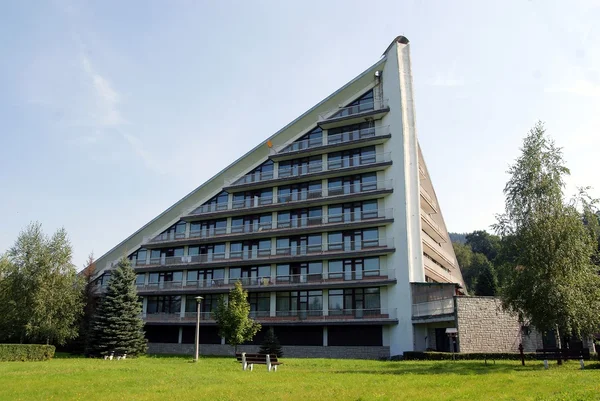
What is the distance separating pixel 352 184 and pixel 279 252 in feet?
29.5

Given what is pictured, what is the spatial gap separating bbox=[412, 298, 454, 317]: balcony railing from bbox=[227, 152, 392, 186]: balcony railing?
12.4 m

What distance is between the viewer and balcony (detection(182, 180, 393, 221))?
141 feet

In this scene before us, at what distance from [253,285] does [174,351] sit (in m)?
10.4

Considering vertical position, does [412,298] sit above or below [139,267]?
below

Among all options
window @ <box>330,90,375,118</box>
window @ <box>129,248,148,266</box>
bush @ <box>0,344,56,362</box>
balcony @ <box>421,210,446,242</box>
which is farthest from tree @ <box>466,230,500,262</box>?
bush @ <box>0,344,56,362</box>

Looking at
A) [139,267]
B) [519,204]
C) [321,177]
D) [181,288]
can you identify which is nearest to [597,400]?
[519,204]

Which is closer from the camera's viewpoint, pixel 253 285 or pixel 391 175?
pixel 391 175

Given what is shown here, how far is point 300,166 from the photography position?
4684 cm

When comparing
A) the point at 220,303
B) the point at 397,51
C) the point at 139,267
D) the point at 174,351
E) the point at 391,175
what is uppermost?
the point at 397,51

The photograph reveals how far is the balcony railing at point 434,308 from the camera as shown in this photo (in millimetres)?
35781

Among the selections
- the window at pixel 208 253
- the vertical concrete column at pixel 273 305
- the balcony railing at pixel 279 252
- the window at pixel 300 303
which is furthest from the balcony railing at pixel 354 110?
the vertical concrete column at pixel 273 305

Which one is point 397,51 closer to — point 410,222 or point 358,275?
point 410,222

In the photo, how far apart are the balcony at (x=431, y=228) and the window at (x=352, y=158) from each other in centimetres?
691

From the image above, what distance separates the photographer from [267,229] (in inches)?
1849
